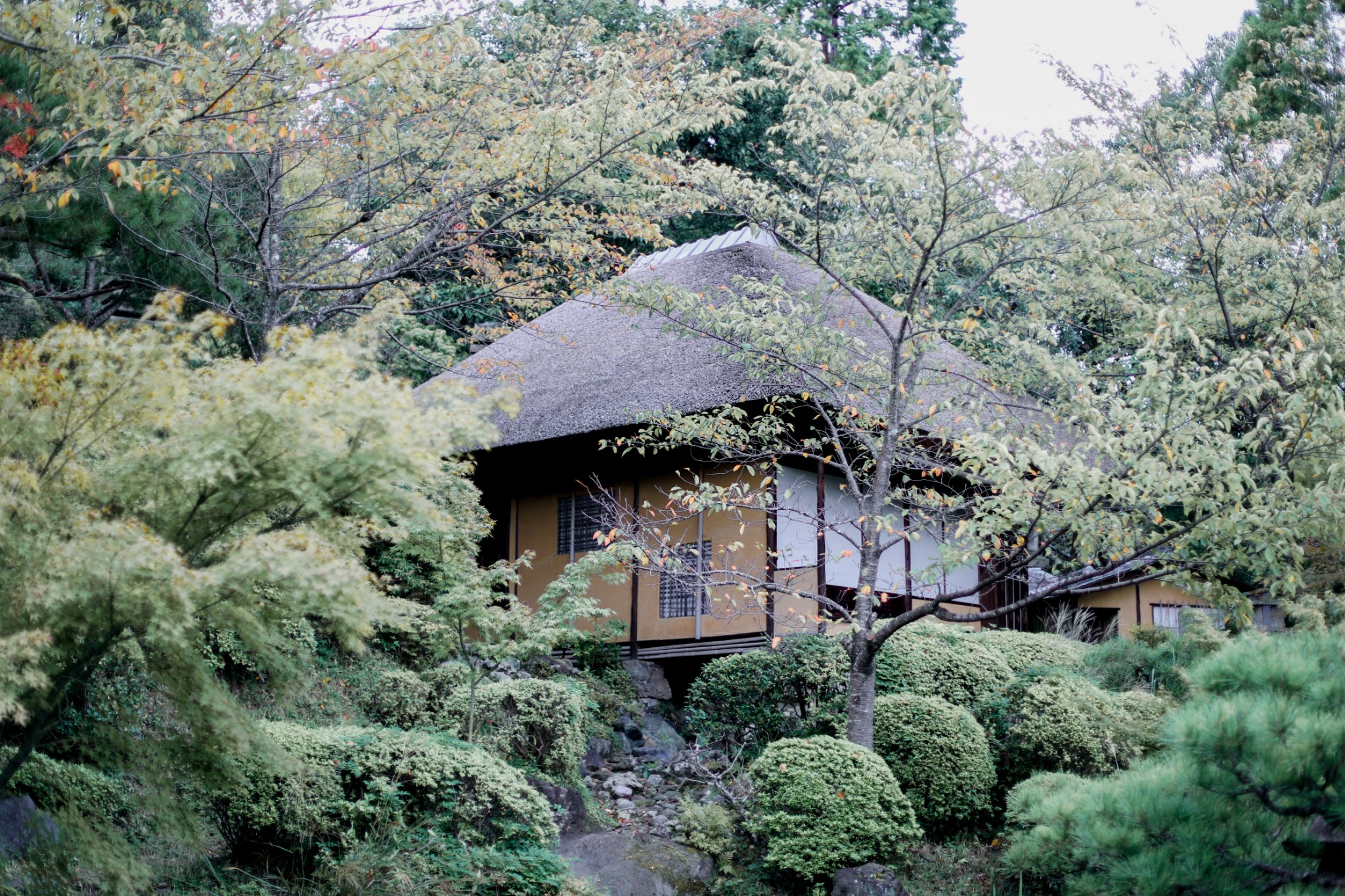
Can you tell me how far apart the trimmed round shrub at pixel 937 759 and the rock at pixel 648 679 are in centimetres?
362

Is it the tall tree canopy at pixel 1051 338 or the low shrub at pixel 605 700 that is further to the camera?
the low shrub at pixel 605 700

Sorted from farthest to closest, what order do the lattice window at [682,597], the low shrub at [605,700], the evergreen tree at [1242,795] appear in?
the lattice window at [682,597] < the low shrub at [605,700] < the evergreen tree at [1242,795]

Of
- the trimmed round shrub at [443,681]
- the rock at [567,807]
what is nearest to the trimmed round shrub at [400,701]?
the trimmed round shrub at [443,681]

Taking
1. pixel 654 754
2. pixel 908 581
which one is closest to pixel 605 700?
pixel 654 754

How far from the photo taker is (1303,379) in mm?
7113

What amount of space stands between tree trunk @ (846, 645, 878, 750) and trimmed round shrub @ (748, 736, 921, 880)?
30 cm

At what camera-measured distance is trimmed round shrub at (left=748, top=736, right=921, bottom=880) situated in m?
7.86

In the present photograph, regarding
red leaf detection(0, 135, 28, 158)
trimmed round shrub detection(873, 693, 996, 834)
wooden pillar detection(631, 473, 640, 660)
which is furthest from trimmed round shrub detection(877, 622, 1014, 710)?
red leaf detection(0, 135, 28, 158)

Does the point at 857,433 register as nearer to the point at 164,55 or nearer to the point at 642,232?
the point at 642,232

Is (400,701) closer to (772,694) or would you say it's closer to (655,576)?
(772,694)

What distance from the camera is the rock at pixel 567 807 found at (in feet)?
28.6

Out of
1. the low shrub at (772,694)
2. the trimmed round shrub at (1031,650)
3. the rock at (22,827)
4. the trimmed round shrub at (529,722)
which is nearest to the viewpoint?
the rock at (22,827)

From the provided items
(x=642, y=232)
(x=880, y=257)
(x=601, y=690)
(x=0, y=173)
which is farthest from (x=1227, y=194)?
(x=0, y=173)

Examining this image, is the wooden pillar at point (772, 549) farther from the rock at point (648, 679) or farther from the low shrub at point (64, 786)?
the low shrub at point (64, 786)
